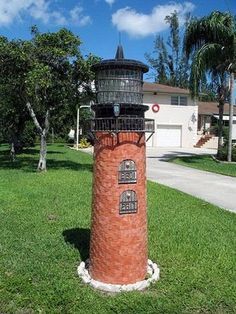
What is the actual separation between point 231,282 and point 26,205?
5.48 meters

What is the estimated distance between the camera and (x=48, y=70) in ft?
48.5

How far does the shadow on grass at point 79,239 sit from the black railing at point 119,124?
6.00 ft

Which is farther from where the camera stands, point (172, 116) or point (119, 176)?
point (172, 116)

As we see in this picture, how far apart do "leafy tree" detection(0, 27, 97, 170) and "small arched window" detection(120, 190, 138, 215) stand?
9984 millimetres

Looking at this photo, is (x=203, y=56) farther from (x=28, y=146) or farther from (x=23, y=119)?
(x=28, y=146)

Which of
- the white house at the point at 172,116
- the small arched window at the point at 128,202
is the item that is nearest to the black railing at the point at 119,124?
the small arched window at the point at 128,202

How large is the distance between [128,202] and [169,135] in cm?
3809

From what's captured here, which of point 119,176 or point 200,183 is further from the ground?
point 119,176

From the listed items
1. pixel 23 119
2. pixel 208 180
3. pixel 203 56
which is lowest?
pixel 208 180

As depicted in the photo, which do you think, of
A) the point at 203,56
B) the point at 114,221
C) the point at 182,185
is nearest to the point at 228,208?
the point at 182,185

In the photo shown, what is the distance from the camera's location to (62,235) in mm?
7227

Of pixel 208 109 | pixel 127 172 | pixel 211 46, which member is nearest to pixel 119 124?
pixel 127 172

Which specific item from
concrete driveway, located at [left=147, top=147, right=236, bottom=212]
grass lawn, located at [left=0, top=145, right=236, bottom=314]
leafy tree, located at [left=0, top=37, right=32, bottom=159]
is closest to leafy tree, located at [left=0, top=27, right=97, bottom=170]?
leafy tree, located at [left=0, top=37, right=32, bottom=159]

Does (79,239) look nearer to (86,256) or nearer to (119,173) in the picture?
(86,256)
